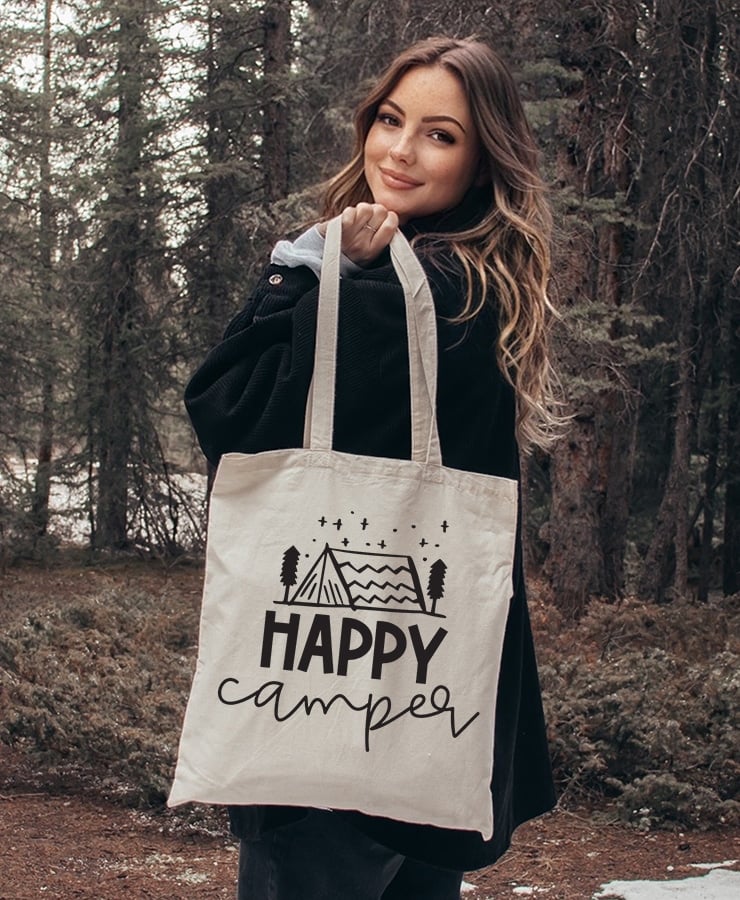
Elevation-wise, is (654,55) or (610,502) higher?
(654,55)

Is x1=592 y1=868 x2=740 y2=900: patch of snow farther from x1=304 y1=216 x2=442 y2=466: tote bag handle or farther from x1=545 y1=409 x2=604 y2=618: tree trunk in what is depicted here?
x1=545 y1=409 x2=604 y2=618: tree trunk

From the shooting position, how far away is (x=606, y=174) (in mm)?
9594

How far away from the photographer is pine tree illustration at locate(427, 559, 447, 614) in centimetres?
169

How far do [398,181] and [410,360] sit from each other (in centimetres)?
40

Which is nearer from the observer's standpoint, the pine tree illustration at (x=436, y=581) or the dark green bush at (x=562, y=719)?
the pine tree illustration at (x=436, y=581)

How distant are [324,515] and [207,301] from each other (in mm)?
13890

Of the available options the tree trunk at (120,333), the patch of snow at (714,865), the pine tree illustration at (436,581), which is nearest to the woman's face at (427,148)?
the pine tree illustration at (436,581)

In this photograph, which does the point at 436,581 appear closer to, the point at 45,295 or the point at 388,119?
the point at 388,119

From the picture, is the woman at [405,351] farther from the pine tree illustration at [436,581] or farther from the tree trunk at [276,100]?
the tree trunk at [276,100]

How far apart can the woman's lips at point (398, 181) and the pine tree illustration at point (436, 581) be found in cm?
63

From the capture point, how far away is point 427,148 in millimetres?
1939

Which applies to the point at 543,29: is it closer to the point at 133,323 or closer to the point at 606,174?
the point at 606,174

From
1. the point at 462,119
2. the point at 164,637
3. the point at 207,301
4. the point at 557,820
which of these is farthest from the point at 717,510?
the point at 462,119

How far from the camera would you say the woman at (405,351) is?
1711 millimetres
